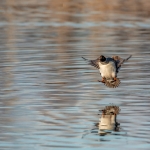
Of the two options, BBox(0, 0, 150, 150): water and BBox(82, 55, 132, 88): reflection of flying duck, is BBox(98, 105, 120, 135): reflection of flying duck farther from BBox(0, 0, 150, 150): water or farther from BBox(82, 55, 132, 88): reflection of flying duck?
BBox(82, 55, 132, 88): reflection of flying duck

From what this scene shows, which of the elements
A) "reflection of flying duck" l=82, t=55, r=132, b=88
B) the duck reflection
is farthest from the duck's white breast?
the duck reflection

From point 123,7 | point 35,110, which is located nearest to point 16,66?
point 35,110

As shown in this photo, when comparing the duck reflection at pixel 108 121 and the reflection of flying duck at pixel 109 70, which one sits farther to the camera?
the reflection of flying duck at pixel 109 70

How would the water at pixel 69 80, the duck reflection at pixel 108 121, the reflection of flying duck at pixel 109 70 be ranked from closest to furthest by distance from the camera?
1. the water at pixel 69 80
2. the duck reflection at pixel 108 121
3. the reflection of flying duck at pixel 109 70

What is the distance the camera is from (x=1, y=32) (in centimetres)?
2391

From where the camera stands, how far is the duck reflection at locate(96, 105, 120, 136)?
11.1 m

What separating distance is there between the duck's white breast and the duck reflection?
0.52 meters

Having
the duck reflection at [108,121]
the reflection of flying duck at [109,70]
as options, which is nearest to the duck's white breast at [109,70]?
the reflection of flying duck at [109,70]

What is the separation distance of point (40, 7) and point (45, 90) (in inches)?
684

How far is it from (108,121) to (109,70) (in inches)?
41.1

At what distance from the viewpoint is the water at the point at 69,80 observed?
10.6 meters

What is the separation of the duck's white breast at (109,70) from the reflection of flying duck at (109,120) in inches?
20.5

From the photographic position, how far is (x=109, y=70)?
12.4 m

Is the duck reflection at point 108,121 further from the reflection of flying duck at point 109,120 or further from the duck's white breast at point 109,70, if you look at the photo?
the duck's white breast at point 109,70
